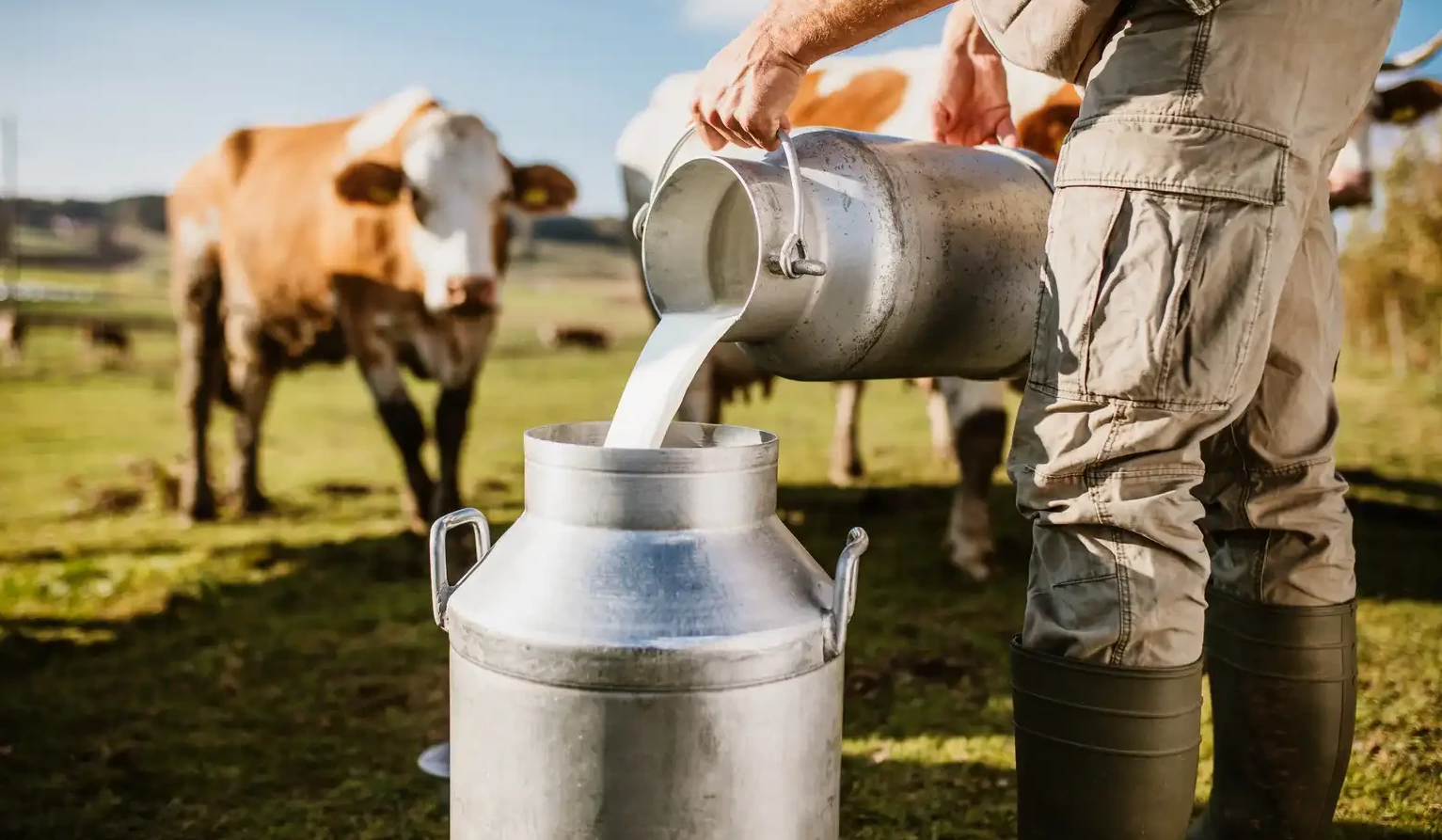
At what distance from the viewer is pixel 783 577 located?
4.95ft

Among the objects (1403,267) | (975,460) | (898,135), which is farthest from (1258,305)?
(1403,267)

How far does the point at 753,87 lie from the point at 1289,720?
119cm

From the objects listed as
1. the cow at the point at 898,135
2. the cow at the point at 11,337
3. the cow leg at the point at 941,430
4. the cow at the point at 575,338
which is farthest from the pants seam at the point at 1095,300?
the cow at the point at 575,338

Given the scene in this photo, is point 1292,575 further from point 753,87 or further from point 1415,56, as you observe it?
point 1415,56

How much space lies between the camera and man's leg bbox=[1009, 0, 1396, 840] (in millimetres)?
1345

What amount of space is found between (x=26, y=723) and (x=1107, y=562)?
259 centimetres

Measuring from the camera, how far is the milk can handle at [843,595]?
148 cm

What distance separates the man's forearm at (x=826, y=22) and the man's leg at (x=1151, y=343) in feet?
0.87

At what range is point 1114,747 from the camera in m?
1.40

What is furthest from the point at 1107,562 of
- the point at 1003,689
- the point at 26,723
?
the point at 26,723

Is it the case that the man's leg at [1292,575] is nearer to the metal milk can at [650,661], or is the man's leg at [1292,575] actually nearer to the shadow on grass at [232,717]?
the metal milk can at [650,661]

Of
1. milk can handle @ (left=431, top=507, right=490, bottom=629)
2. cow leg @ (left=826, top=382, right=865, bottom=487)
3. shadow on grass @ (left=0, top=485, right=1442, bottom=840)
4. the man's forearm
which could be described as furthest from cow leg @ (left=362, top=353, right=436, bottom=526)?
the man's forearm

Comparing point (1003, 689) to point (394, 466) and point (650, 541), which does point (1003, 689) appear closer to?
point (650, 541)

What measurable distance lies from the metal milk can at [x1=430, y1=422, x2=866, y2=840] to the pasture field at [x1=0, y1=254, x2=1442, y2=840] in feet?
0.34
